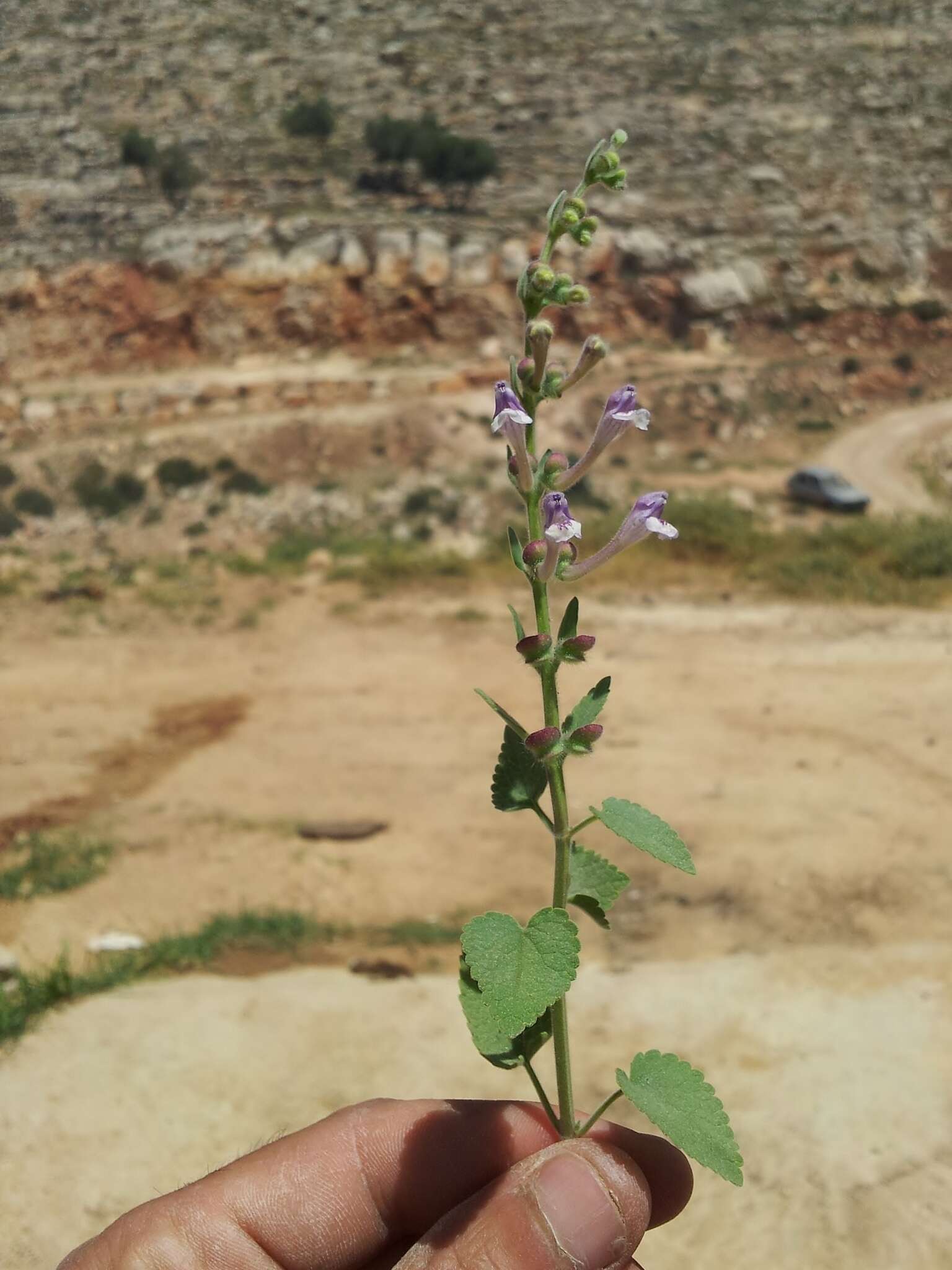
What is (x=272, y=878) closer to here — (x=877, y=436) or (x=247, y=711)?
(x=247, y=711)

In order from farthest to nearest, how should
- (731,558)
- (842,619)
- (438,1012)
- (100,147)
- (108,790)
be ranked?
1. (100,147)
2. (731,558)
3. (842,619)
4. (108,790)
5. (438,1012)

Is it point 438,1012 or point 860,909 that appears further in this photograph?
point 860,909

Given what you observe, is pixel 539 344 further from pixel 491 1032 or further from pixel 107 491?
pixel 107 491

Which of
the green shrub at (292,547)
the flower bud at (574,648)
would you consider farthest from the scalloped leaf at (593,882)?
the green shrub at (292,547)

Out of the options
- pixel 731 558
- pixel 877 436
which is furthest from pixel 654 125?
pixel 731 558

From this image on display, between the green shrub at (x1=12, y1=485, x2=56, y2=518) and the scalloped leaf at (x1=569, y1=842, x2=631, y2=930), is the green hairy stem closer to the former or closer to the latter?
the scalloped leaf at (x1=569, y1=842, x2=631, y2=930)

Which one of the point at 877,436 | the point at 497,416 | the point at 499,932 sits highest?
the point at 497,416

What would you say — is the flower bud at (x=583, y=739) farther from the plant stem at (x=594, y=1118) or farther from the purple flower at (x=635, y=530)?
the plant stem at (x=594, y=1118)

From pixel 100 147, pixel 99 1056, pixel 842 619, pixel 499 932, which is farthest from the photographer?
pixel 100 147
